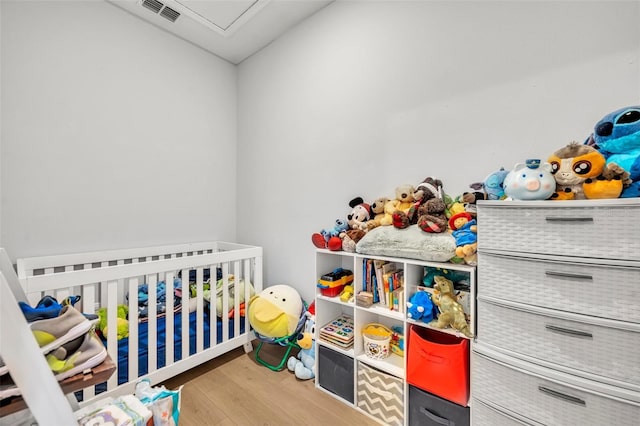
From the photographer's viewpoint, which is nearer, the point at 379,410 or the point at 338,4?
the point at 379,410

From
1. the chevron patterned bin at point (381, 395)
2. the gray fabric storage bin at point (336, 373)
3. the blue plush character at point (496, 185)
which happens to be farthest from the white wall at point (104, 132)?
the blue plush character at point (496, 185)

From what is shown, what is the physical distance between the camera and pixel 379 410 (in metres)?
1.45

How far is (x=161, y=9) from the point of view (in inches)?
82.4

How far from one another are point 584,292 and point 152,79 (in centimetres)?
291

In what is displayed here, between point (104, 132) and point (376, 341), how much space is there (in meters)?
2.31

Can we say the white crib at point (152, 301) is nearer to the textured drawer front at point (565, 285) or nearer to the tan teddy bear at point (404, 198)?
the tan teddy bear at point (404, 198)

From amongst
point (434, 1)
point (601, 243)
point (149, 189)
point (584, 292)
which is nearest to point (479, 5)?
point (434, 1)

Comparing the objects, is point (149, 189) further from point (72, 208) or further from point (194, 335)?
point (194, 335)

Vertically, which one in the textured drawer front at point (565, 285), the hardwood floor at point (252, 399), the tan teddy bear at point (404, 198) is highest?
the tan teddy bear at point (404, 198)

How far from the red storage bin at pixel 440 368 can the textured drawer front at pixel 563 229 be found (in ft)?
1.61

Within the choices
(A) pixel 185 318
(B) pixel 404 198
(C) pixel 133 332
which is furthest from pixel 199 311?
(B) pixel 404 198

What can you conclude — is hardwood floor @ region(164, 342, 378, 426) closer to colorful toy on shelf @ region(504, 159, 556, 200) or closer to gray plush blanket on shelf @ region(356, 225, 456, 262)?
gray plush blanket on shelf @ region(356, 225, 456, 262)

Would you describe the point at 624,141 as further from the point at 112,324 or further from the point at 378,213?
the point at 112,324

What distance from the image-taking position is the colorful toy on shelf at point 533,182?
0.99 m
